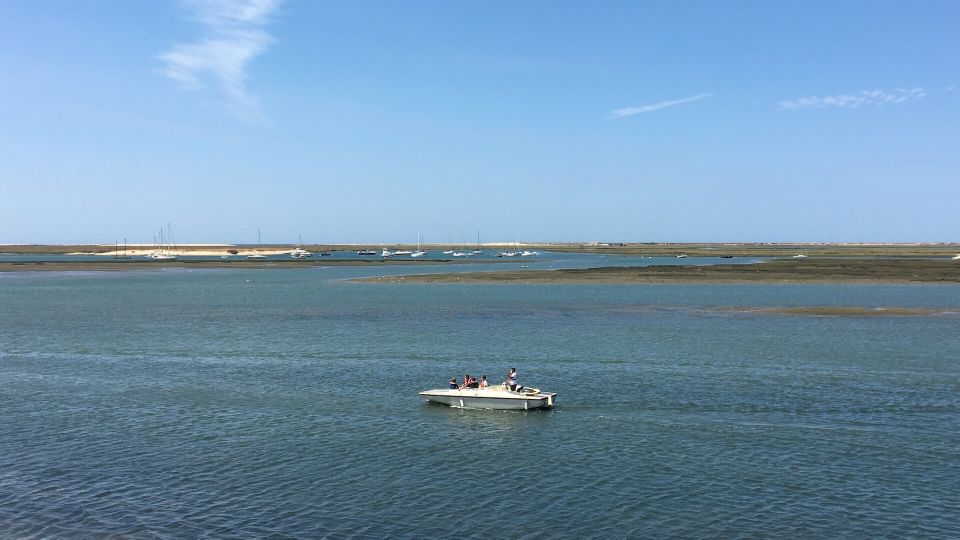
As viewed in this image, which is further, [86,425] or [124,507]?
[86,425]

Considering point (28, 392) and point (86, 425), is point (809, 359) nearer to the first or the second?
point (86, 425)

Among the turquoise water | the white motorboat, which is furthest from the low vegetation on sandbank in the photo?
the white motorboat

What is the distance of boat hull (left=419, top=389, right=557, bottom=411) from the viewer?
37.0m

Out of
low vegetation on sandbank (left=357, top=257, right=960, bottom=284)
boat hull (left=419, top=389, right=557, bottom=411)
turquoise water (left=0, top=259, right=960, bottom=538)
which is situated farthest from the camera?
low vegetation on sandbank (left=357, top=257, right=960, bottom=284)

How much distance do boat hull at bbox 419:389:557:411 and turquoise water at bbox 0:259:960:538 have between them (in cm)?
64

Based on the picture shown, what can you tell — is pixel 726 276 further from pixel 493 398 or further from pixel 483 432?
pixel 483 432

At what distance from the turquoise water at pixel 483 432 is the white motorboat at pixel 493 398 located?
25.9 inches

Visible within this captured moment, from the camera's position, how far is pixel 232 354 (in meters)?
54.1

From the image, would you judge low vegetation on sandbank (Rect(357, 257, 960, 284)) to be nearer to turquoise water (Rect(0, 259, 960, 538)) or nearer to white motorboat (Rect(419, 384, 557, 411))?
turquoise water (Rect(0, 259, 960, 538))

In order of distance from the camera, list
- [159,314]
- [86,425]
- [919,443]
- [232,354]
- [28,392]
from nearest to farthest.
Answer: [919,443]
[86,425]
[28,392]
[232,354]
[159,314]

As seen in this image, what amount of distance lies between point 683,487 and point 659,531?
4.05m

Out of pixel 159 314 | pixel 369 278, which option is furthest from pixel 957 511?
pixel 369 278

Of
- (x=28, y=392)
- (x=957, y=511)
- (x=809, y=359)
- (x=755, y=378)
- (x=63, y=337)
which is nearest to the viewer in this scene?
(x=957, y=511)

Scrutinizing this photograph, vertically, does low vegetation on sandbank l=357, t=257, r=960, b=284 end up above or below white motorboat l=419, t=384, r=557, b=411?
above
